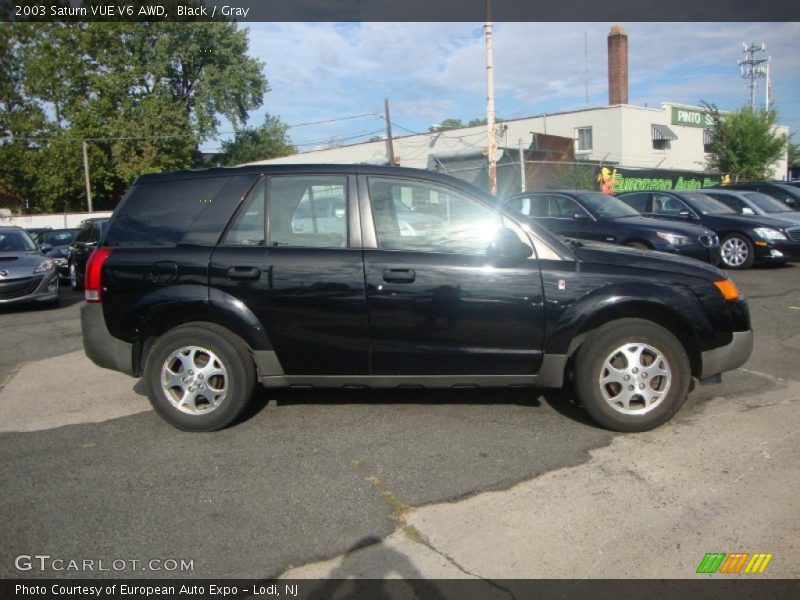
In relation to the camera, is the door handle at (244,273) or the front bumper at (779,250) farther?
the front bumper at (779,250)

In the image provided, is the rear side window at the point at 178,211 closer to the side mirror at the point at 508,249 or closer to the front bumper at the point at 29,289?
the side mirror at the point at 508,249

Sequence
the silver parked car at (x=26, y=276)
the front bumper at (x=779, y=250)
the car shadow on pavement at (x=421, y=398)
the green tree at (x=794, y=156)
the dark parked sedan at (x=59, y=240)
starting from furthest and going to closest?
1. the green tree at (x=794, y=156)
2. the dark parked sedan at (x=59, y=240)
3. the front bumper at (x=779, y=250)
4. the silver parked car at (x=26, y=276)
5. the car shadow on pavement at (x=421, y=398)

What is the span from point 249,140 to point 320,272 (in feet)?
166

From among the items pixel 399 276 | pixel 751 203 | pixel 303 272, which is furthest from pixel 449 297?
pixel 751 203

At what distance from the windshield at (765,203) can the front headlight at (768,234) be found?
187cm

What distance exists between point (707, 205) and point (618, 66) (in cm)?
2745

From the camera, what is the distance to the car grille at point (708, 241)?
11005 mm

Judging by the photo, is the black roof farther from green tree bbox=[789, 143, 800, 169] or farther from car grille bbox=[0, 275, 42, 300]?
green tree bbox=[789, 143, 800, 169]

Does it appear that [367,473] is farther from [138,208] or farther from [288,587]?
[138,208]

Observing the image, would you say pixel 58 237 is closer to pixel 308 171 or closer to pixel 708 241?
pixel 708 241

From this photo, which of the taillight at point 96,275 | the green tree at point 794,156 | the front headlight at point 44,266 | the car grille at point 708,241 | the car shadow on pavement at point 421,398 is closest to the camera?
the taillight at point 96,275

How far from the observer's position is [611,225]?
1083 cm

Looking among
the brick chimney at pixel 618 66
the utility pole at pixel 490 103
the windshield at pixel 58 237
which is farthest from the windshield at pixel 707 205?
the brick chimney at pixel 618 66

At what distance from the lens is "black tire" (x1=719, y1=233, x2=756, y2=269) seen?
12375 mm
